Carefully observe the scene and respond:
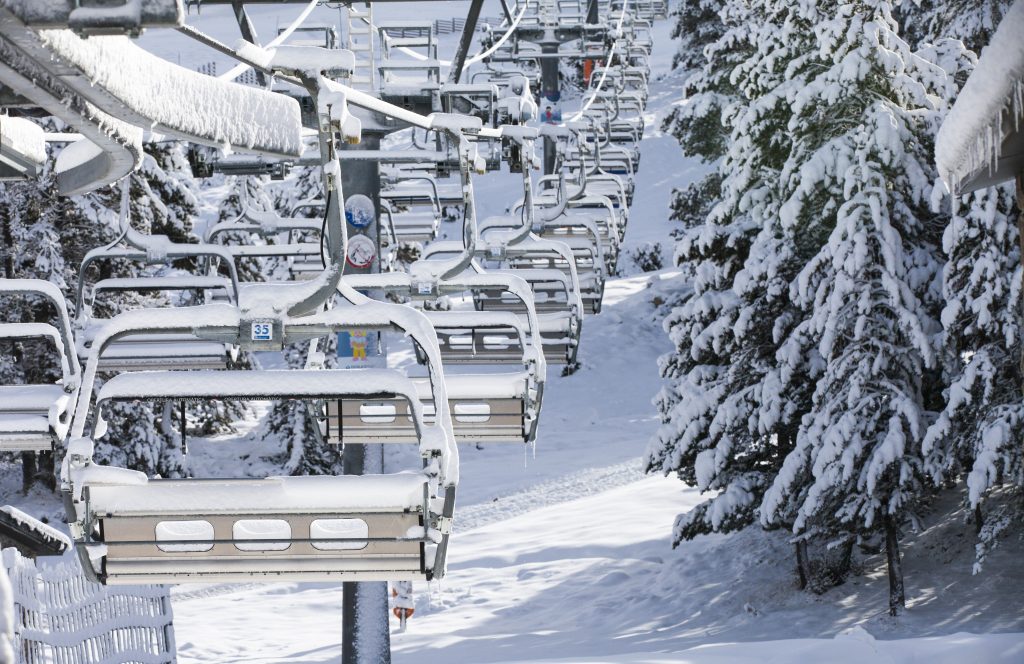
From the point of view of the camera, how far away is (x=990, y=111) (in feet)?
14.8

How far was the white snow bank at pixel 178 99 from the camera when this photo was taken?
9.25ft

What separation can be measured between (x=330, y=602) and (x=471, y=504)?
5.91m

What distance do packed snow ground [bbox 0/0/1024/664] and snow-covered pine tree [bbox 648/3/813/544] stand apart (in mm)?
1594

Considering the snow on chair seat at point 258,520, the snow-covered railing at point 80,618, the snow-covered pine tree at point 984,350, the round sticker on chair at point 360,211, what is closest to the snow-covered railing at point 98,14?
the snow on chair seat at point 258,520

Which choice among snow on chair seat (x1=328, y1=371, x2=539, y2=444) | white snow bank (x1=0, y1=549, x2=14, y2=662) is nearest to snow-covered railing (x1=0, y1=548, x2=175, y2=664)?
snow on chair seat (x1=328, y1=371, x2=539, y2=444)

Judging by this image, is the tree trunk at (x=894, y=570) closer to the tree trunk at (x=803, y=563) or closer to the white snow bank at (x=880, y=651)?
the tree trunk at (x=803, y=563)

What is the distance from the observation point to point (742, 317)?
18422 millimetres

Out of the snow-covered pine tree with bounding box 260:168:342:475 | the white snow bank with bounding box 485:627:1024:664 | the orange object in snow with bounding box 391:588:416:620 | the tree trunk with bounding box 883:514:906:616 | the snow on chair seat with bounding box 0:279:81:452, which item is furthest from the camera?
the snow-covered pine tree with bounding box 260:168:342:475

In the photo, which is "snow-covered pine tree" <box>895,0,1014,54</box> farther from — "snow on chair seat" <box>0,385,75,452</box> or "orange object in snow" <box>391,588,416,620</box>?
"snow on chair seat" <box>0,385,75,452</box>

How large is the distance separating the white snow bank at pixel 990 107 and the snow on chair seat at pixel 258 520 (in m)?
2.14

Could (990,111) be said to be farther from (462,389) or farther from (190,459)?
(190,459)

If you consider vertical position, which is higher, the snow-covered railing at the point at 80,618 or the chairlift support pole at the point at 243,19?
the chairlift support pole at the point at 243,19

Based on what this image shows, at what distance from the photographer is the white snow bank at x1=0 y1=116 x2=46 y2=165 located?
403 centimetres

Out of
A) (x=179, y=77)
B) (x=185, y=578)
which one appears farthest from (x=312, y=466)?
(x=179, y=77)
